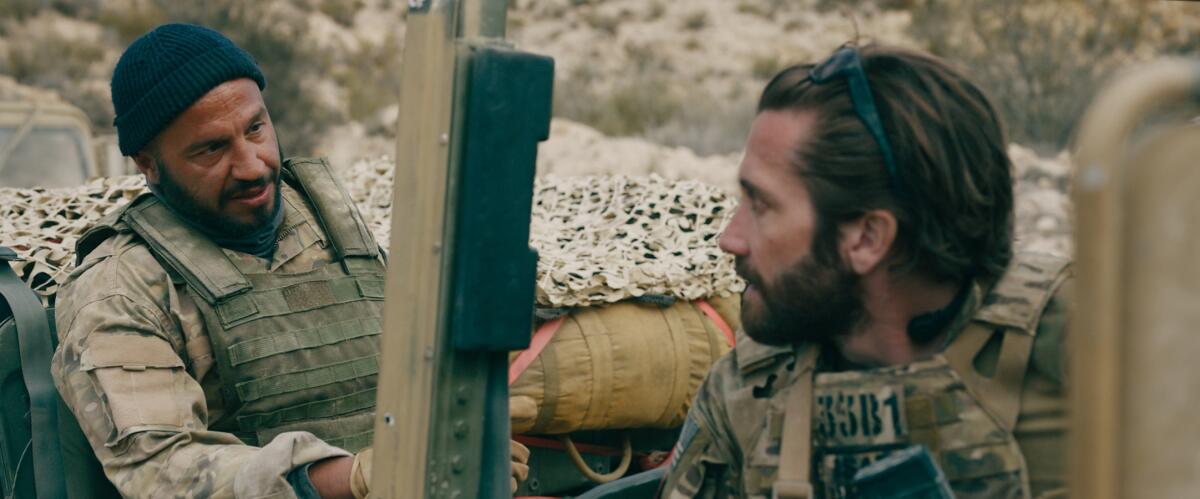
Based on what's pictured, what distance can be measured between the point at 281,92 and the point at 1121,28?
1102cm

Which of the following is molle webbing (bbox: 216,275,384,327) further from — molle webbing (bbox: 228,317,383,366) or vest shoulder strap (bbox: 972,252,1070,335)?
vest shoulder strap (bbox: 972,252,1070,335)

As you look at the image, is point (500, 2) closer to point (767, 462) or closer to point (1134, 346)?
point (767, 462)

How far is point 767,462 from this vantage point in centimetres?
188

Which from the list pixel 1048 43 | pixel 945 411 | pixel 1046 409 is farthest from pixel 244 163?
pixel 1048 43

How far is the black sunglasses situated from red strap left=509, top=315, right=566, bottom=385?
1139 mm

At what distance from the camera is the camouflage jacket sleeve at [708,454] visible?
6.59ft

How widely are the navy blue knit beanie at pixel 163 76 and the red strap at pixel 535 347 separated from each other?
85 cm

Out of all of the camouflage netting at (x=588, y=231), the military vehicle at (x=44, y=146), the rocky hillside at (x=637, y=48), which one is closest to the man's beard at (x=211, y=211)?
the camouflage netting at (x=588, y=231)

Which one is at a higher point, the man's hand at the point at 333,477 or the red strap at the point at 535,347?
the red strap at the point at 535,347

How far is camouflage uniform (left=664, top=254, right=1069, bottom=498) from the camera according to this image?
171 cm

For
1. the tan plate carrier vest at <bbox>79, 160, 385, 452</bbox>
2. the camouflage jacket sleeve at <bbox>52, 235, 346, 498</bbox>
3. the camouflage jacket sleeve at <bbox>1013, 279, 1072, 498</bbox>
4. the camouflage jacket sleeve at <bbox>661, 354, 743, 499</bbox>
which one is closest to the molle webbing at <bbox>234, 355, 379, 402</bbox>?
the tan plate carrier vest at <bbox>79, 160, 385, 452</bbox>

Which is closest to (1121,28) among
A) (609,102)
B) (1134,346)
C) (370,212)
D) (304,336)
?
(609,102)

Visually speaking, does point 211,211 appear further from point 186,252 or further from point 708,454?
point 708,454

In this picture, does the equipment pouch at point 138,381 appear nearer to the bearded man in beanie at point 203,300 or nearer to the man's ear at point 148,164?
the bearded man in beanie at point 203,300
